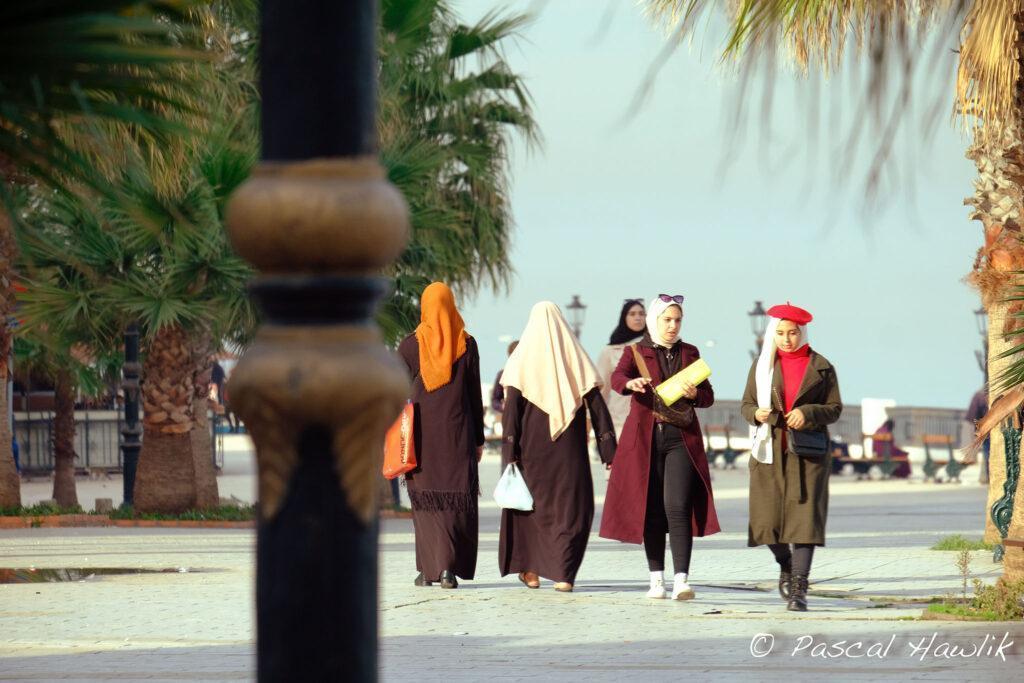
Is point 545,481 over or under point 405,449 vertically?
under

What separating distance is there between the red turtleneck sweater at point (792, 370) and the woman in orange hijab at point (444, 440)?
7.68 feet

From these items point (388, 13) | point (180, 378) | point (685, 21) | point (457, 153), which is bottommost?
point (180, 378)

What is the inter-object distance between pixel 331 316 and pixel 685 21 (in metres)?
2.28

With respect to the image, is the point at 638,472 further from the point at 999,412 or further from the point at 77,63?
the point at 77,63

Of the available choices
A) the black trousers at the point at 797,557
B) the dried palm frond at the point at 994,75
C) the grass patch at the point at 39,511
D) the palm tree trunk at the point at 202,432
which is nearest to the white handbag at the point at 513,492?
the black trousers at the point at 797,557

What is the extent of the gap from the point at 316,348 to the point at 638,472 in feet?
29.3

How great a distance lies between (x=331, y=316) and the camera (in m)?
2.47

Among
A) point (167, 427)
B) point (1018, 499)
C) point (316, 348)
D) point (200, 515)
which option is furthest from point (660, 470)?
point (167, 427)

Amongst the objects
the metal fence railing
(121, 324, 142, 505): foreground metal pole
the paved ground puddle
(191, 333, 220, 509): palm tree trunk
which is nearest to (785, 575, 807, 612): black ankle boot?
the paved ground puddle

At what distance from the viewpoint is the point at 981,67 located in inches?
315

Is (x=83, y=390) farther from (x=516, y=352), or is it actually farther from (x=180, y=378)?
(x=516, y=352)

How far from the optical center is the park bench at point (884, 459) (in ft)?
115

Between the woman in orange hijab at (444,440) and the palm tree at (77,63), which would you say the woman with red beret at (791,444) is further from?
the palm tree at (77,63)

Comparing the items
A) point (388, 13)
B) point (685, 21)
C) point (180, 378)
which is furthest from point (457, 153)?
point (685, 21)
